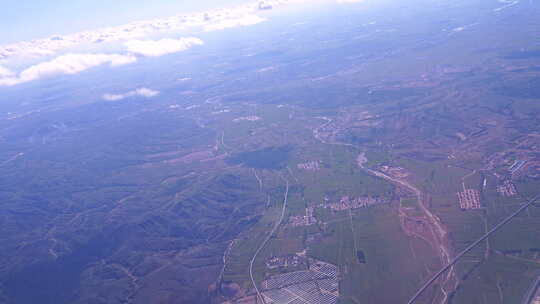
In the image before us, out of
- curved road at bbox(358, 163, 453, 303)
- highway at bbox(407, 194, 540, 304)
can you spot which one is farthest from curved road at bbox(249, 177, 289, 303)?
highway at bbox(407, 194, 540, 304)

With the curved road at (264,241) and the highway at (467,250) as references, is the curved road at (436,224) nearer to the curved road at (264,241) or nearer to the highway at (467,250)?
the highway at (467,250)

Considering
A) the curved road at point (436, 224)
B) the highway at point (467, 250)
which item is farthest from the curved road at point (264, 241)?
the highway at point (467, 250)

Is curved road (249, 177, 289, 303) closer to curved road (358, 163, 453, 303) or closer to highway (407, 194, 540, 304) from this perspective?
curved road (358, 163, 453, 303)

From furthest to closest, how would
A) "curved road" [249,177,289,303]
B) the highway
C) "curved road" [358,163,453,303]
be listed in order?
1. "curved road" [249,177,289,303]
2. "curved road" [358,163,453,303]
3. the highway

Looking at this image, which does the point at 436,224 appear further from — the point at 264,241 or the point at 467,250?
the point at 264,241

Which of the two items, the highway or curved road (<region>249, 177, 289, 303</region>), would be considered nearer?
the highway

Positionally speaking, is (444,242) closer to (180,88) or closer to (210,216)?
(210,216)

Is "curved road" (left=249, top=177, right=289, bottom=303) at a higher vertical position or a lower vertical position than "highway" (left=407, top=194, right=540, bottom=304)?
lower

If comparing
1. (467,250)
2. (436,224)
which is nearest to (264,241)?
(436,224)

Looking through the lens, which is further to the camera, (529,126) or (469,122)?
(469,122)

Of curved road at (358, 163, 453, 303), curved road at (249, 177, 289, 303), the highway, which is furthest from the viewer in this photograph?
curved road at (249, 177, 289, 303)

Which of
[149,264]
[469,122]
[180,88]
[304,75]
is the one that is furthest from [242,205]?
[180,88]
